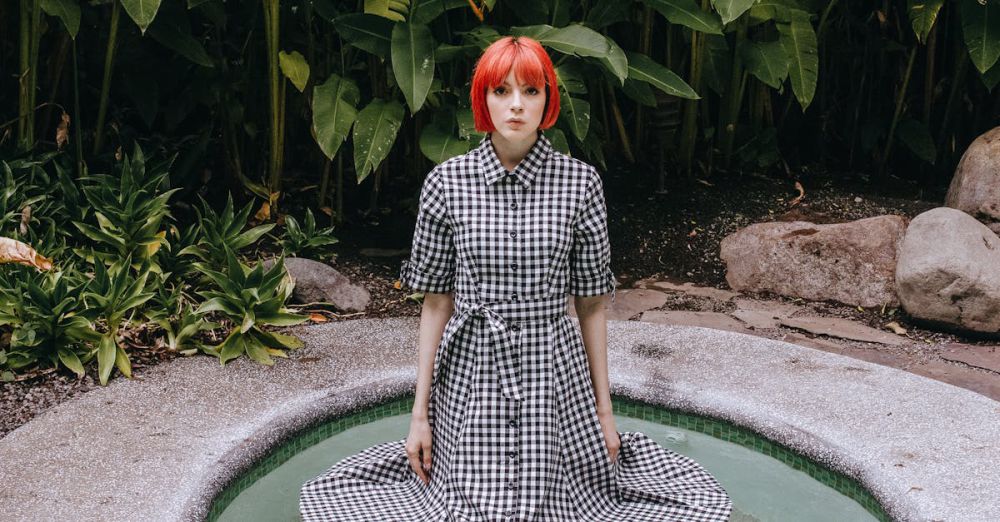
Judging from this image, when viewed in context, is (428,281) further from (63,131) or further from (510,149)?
(63,131)

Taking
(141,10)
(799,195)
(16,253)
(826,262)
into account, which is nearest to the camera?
(16,253)

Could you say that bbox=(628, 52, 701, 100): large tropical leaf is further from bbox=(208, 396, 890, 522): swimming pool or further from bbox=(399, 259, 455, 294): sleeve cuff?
bbox=(399, 259, 455, 294): sleeve cuff

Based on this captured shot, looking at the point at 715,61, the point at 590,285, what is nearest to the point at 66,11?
the point at 590,285

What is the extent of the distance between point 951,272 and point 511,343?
7.28ft

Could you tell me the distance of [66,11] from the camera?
3.48m

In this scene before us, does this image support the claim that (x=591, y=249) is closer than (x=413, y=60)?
Yes

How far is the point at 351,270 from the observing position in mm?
4129

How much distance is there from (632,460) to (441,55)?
6.77 ft

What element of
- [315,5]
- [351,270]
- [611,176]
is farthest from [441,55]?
[611,176]

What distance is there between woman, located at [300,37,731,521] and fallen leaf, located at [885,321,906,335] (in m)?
1.83

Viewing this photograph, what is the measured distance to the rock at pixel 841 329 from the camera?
11.8 feet

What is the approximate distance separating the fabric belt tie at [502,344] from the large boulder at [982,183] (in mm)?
2891

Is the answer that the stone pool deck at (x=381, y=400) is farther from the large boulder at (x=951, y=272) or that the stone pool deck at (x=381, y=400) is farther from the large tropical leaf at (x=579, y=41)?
the large tropical leaf at (x=579, y=41)

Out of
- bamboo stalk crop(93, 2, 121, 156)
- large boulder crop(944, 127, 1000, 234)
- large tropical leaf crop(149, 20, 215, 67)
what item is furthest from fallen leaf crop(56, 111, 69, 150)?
large boulder crop(944, 127, 1000, 234)
